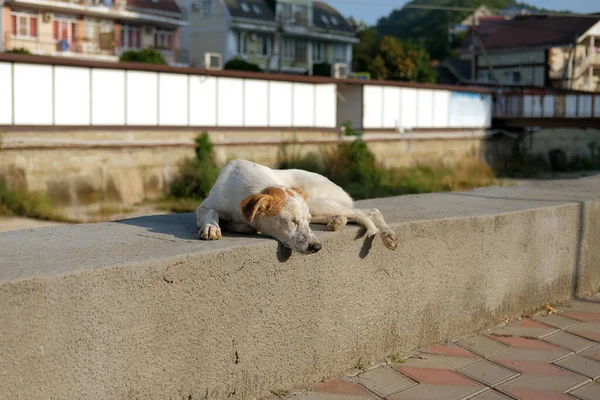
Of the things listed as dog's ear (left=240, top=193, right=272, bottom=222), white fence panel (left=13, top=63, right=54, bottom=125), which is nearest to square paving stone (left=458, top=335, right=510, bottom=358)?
dog's ear (left=240, top=193, right=272, bottom=222)

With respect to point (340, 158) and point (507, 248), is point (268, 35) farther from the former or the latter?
point (507, 248)

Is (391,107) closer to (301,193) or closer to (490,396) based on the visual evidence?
(301,193)

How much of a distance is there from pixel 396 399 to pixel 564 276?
7.55ft

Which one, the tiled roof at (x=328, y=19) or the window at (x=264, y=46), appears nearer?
the window at (x=264, y=46)

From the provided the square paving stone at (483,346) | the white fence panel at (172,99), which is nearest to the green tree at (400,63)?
Answer: the white fence panel at (172,99)

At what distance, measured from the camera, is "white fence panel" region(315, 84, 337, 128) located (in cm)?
2814

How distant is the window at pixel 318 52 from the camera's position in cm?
5233

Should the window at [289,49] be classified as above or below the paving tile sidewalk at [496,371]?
above

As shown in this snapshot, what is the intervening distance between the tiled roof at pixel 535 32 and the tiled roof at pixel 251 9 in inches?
618

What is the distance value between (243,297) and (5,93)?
1796 centimetres

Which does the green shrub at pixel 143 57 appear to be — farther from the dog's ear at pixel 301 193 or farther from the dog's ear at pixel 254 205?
the dog's ear at pixel 254 205

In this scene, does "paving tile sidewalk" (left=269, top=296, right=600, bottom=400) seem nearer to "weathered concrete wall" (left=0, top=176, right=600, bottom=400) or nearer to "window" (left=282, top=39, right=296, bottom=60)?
"weathered concrete wall" (left=0, top=176, right=600, bottom=400)

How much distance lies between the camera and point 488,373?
3881mm

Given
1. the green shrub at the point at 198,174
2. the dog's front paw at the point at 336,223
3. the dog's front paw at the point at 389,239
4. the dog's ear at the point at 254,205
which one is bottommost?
the green shrub at the point at 198,174
